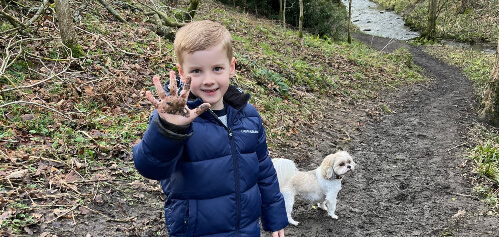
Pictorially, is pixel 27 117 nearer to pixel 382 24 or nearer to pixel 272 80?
pixel 272 80

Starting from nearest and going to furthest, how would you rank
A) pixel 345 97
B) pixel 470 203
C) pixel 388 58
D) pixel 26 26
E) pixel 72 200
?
1. pixel 72 200
2. pixel 470 203
3. pixel 26 26
4. pixel 345 97
5. pixel 388 58

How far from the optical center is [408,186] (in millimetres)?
5742

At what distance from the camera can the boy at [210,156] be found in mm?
1907

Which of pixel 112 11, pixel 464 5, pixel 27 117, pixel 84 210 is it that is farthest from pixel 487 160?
pixel 464 5

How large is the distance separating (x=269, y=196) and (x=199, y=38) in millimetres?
1210

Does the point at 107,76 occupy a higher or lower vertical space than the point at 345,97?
higher

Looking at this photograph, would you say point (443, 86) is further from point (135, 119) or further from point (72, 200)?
point (72, 200)

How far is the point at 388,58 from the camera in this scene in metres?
19.2

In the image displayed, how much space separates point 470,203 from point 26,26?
7.88 metres

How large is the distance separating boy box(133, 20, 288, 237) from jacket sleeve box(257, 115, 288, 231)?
161 millimetres

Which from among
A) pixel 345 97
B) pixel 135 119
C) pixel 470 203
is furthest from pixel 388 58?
pixel 135 119

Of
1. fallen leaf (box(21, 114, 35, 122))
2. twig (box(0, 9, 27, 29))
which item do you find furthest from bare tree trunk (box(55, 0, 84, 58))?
fallen leaf (box(21, 114, 35, 122))

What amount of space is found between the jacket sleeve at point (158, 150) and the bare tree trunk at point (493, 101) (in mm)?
9822

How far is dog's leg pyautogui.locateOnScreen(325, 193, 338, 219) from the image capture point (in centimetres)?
469
